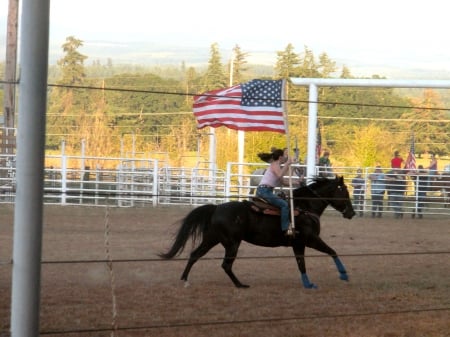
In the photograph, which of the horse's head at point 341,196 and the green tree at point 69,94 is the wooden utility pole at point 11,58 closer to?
the horse's head at point 341,196

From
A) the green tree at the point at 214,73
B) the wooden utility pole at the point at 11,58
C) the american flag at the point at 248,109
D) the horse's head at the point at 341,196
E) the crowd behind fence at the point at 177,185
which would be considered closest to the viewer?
the american flag at the point at 248,109

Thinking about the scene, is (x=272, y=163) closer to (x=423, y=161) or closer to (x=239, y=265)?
(x=239, y=265)

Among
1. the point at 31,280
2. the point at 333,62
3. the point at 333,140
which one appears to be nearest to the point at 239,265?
the point at 31,280

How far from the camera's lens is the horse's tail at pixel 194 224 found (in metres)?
10.3

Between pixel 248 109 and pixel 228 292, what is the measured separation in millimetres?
2154

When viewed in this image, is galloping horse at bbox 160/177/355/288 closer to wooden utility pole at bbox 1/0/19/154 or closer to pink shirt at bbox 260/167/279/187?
pink shirt at bbox 260/167/279/187

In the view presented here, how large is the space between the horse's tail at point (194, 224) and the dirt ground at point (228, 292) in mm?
523

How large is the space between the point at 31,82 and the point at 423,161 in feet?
219

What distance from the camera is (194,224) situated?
10.6m

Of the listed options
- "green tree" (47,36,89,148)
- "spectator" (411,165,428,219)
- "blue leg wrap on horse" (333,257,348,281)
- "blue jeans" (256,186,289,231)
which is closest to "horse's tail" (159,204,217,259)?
"blue jeans" (256,186,289,231)

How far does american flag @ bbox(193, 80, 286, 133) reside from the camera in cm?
1034

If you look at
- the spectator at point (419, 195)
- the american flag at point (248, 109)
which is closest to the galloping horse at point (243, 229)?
the american flag at point (248, 109)

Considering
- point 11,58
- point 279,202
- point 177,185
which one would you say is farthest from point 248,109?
point 11,58

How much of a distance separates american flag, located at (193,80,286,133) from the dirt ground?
1757mm
